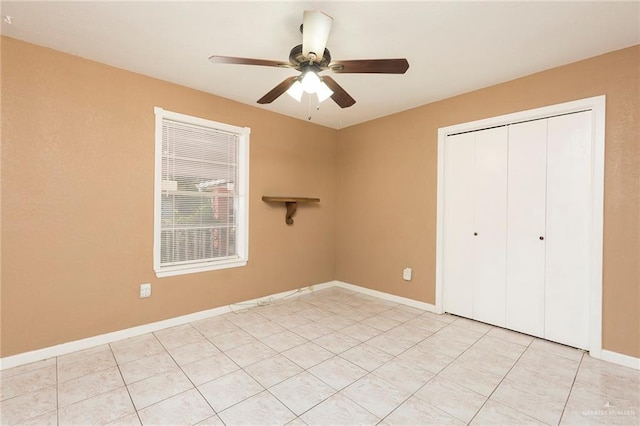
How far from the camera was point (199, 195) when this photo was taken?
11.0 feet

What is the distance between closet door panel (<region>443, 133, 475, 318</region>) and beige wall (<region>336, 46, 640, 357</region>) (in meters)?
0.17

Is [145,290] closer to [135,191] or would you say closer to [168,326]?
[168,326]

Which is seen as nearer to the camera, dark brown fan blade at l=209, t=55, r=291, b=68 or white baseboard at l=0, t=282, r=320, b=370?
dark brown fan blade at l=209, t=55, r=291, b=68

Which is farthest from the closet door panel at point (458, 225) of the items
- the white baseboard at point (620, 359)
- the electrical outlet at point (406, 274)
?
the white baseboard at point (620, 359)

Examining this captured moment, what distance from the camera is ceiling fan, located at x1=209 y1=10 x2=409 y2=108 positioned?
1.66 m

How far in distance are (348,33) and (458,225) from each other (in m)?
2.39

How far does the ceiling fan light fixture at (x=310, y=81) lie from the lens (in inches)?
77.1

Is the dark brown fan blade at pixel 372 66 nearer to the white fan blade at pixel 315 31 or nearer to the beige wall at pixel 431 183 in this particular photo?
the white fan blade at pixel 315 31

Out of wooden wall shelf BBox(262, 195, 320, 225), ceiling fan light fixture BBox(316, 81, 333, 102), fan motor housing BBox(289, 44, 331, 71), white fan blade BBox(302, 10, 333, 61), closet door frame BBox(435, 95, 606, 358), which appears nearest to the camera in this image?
white fan blade BBox(302, 10, 333, 61)

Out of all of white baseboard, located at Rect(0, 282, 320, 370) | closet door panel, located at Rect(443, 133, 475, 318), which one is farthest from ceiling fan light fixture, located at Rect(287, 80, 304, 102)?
white baseboard, located at Rect(0, 282, 320, 370)

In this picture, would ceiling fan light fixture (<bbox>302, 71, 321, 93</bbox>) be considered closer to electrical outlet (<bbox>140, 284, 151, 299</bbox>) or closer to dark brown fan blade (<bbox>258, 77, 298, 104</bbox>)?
dark brown fan blade (<bbox>258, 77, 298, 104</bbox>)

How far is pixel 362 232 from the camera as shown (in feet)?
14.5

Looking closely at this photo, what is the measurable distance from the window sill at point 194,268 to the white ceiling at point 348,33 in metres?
1.99

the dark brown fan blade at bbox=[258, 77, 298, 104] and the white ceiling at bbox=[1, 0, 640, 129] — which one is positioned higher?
the white ceiling at bbox=[1, 0, 640, 129]
